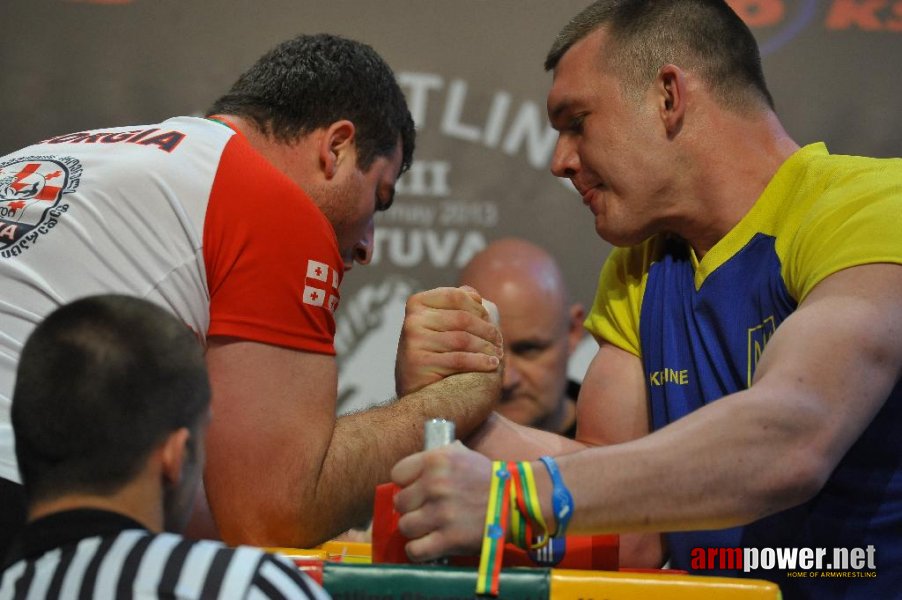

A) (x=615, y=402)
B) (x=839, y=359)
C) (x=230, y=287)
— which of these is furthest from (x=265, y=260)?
(x=839, y=359)

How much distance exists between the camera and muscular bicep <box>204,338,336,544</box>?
5.16 ft

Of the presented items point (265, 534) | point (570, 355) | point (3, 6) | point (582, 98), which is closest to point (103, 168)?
point (265, 534)

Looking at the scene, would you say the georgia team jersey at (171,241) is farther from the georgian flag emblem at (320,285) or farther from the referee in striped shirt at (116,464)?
the referee in striped shirt at (116,464)

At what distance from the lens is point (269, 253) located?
64.5 inches

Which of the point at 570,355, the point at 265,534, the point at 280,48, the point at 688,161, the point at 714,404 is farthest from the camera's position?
the point at 570,355

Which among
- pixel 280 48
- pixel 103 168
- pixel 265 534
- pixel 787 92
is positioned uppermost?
pixel 787 92

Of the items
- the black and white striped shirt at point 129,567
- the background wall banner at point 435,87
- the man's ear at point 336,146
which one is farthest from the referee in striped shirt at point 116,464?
the background wall banner at point 435,87

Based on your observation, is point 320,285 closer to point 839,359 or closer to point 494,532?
point 494,532

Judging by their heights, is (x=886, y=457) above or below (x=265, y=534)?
above

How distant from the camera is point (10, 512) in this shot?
1.41m

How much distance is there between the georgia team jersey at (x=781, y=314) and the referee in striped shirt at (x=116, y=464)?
2.79 feet

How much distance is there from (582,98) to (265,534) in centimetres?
90

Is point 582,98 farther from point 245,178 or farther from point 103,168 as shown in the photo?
point 103,168

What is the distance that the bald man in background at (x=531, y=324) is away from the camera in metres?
3.31
